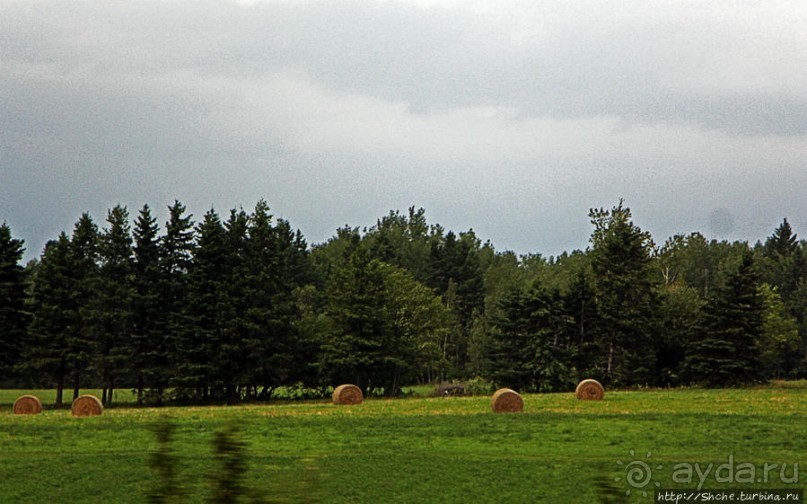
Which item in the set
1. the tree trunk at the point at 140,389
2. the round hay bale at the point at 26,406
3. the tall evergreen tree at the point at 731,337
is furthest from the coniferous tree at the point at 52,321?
the tall evergreen tree at the point at 731,337

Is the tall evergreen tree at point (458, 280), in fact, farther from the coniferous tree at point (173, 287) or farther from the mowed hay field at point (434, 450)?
the mowed hay field at point (434, 450)

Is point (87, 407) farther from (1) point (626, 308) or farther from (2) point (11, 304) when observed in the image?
(1) point (626, 308)

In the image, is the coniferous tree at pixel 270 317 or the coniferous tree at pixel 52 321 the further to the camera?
the coniferous tree at pixel 270 317

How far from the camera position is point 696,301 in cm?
6819

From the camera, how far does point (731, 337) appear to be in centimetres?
5738

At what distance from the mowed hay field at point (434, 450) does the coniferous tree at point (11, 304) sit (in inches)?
932

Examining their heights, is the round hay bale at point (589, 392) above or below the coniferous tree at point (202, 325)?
below

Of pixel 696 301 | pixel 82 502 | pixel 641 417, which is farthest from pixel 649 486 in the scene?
pixel 696 301

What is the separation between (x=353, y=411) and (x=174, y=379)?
21.0 m

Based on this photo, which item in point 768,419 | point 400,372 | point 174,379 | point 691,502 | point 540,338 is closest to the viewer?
point 691,502

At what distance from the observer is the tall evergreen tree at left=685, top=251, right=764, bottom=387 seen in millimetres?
56906

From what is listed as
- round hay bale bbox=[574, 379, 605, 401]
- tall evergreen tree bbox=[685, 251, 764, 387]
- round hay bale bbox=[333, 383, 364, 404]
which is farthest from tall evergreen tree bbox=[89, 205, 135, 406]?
tall evergreen tree bbox=[685, 251, 764, 387]

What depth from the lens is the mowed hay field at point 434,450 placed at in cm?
1702

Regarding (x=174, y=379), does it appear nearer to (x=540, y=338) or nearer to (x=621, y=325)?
(x=540, y=338)
